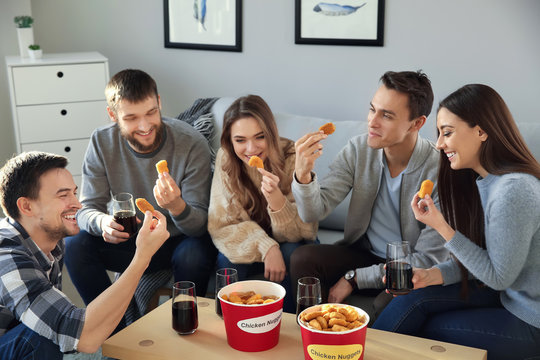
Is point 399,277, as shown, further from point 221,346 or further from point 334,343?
point 221,346

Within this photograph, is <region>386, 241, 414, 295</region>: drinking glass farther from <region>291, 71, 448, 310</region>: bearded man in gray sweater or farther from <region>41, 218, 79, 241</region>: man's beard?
<region>41, 218, 79, 241</region>: man's beard

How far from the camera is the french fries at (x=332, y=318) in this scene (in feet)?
5.34

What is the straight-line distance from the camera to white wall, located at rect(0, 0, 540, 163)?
3.07 metres

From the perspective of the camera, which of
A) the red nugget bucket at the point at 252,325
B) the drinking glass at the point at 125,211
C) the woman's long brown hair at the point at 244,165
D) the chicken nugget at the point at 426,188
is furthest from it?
the woman's long brown hair at the point at 244,165

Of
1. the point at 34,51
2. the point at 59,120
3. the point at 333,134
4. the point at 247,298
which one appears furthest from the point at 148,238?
the point at 34,51

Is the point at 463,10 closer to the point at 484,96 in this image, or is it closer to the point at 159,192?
the point at 484,96

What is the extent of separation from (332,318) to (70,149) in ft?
8.79

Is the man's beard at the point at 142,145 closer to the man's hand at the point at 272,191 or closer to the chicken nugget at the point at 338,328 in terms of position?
the man's hand at the point at 272,191

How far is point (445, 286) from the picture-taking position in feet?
6.96

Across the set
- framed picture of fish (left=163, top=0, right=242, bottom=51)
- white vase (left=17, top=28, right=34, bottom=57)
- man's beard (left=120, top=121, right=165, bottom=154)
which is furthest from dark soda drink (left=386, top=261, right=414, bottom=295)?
white vase (left=17, top=28, right=34, bottom=57)

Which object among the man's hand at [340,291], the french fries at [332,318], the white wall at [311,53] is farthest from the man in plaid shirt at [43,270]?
the white wall at [311,53]

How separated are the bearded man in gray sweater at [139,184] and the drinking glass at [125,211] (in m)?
0.20

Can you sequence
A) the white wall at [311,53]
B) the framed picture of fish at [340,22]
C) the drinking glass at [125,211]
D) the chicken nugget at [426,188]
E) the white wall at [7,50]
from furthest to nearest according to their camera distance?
1. the white wall at [7,50]
2. the framed picture of fish at [340,22]
3. the white wall at [311,53]
4. the drinking glass at [125,211]
5. the chicken nugget at [426,188]

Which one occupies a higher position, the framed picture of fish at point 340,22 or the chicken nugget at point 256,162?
the framed picture of fish at point 340,22
